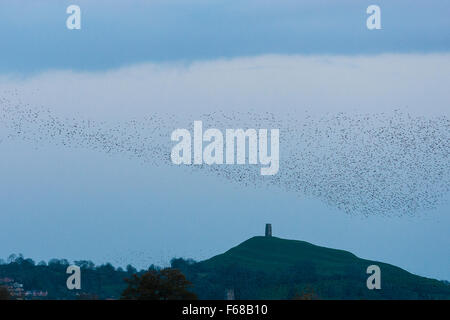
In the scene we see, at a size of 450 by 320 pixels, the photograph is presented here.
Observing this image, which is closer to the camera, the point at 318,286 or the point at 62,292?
the point at 62,292

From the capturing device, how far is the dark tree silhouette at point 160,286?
247 feet

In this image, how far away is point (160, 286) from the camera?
250 feet

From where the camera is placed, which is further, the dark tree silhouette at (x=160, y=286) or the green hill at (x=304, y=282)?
the green hill at (x=304, y=282)

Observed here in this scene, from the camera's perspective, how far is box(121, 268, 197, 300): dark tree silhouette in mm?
75375

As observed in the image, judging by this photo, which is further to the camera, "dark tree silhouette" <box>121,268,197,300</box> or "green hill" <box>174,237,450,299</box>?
"green hill" <box>174,237,450,299</box>

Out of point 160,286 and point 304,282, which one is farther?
point 304,282
